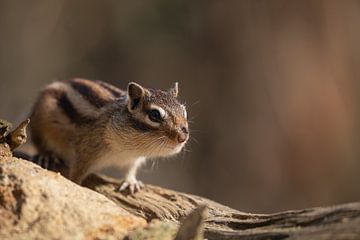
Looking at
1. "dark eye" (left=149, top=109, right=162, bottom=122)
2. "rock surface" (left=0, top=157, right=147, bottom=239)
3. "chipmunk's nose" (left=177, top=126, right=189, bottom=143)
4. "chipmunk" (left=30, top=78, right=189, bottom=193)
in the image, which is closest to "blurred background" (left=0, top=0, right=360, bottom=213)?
"chipmunk" (left=30, top=78, right=189, bottom=193)

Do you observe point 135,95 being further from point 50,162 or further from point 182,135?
point 50,162

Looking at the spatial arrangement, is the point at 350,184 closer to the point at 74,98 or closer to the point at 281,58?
the point at 281,58

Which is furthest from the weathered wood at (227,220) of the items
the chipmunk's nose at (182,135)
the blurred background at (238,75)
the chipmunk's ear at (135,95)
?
the blurred background at (238,75)

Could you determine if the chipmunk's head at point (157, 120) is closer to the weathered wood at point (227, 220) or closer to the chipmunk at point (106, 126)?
the chipmunk at point (106, 126)

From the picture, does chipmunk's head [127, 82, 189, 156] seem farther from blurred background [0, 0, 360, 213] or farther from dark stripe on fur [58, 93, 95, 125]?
blurred background [0, 0, 360, 213]

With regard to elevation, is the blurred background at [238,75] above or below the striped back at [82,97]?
above

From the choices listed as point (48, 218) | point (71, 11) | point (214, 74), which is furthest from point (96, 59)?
point (48, 218)
